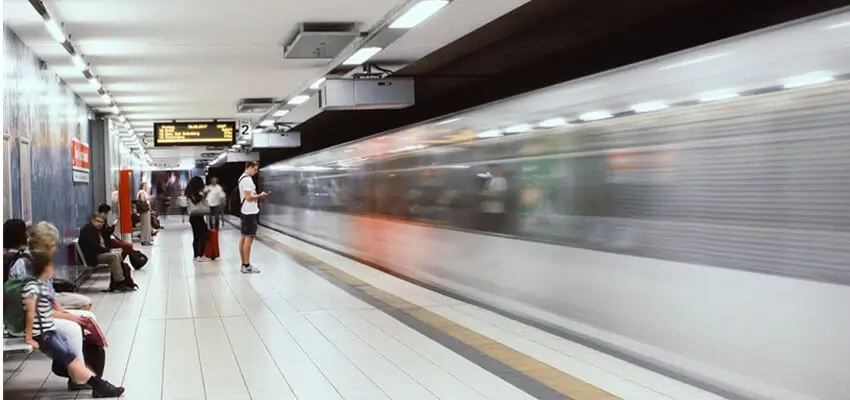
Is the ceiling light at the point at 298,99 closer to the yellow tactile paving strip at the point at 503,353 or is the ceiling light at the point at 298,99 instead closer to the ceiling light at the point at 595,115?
the yellow tactile paving strip at the point at 503,353

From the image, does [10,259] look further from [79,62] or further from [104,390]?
[79,62]

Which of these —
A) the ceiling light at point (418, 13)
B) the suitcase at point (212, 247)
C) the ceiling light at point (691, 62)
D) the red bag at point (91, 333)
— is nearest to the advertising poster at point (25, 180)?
the red bag at point (91, 333)

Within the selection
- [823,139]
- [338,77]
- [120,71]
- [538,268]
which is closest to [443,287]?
[538,268]

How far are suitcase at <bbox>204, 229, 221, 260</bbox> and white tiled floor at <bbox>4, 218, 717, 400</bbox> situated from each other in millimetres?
4455

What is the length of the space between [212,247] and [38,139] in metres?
5.81

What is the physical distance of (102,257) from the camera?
986 centimetres

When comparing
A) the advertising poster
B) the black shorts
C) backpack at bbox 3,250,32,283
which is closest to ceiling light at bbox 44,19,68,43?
the advertising poster

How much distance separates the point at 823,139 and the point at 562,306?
3.13m

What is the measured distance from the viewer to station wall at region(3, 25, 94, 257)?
7246mm

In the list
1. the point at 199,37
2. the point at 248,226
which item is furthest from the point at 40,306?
the point at 248,226

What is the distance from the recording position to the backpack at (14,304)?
15.9ft

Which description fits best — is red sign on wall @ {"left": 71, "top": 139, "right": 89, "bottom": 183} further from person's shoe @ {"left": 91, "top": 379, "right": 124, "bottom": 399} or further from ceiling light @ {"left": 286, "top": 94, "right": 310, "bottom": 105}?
person's shoe @ {"left": 91, "top": 379, "right": 124, "bottom": 399}

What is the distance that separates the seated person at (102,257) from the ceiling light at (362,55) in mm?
3621

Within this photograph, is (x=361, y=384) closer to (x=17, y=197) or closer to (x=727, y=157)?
(x=727, y=157)
